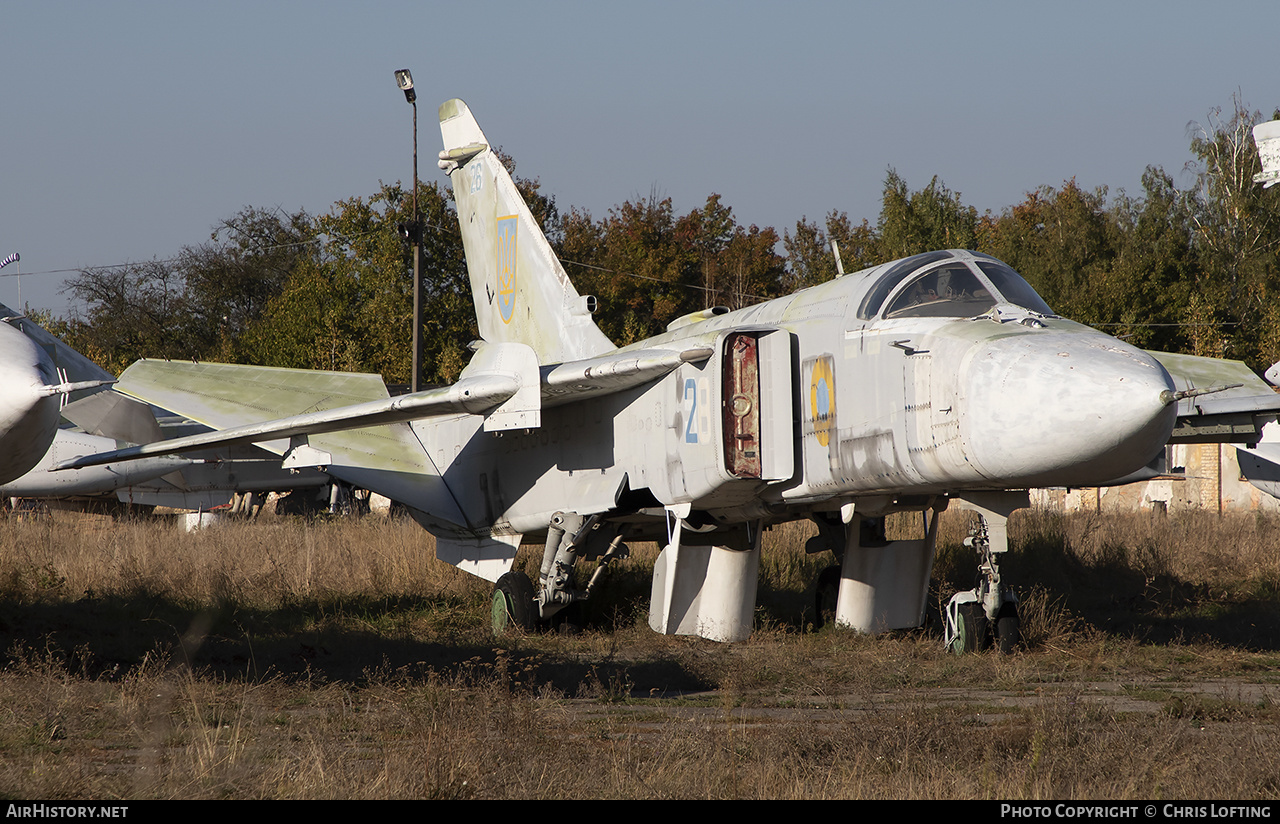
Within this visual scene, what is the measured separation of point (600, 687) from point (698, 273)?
145 ft

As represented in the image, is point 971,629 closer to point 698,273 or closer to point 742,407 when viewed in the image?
point 742,407

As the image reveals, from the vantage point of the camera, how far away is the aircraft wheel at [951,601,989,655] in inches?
383

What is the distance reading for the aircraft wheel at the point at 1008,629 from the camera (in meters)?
9.67

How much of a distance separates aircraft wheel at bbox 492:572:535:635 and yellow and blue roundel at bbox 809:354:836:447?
12.7 feet

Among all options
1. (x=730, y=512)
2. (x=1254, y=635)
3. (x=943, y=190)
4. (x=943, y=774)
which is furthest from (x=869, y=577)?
(x=943, y=190)

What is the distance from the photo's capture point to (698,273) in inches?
2029

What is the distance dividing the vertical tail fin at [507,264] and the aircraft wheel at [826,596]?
3.51 metres

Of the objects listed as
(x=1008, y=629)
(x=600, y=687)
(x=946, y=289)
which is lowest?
(x=600, y=687)

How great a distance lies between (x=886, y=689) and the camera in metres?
8.52

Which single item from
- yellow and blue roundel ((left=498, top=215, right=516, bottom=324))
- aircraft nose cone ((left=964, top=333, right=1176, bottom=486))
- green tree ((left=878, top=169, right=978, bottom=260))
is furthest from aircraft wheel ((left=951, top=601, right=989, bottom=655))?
green tree ((left=878, top=169, right=978, bottom=260))

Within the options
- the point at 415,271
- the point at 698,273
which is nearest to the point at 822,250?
the point at 698,273

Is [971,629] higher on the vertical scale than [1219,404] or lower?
lower

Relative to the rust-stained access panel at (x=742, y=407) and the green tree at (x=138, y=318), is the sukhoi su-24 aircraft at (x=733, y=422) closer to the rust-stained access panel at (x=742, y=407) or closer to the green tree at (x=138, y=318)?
the rust-stained access panel at (x=742, y=407)
